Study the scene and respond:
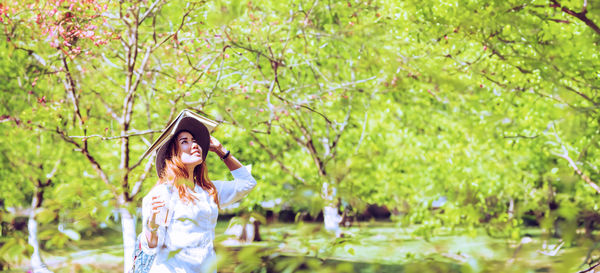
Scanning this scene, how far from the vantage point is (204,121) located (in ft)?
13.2

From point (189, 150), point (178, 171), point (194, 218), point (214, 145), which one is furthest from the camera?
point (214, 145)

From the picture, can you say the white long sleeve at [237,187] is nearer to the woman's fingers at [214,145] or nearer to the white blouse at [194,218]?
the white blouse at [194,218]

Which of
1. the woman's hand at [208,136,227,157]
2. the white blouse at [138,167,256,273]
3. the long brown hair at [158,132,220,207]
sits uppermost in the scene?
the woman's hand at [208,136,227,157]

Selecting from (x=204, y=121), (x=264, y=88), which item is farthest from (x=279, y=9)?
(x=204, y=121)

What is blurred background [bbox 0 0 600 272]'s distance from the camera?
1.82 meters

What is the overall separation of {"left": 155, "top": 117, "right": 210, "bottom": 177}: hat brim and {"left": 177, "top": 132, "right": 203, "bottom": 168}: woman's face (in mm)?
35

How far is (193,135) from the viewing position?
13.7 feet

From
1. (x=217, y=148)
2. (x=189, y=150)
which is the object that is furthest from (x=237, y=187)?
(x=189, y=150)

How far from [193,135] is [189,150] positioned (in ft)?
0.36

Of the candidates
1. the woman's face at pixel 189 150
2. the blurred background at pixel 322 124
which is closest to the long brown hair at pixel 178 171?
the woman's face at pixel 189 150

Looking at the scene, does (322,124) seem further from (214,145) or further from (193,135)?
(193,135)

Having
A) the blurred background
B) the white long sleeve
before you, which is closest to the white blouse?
the white long sleeve

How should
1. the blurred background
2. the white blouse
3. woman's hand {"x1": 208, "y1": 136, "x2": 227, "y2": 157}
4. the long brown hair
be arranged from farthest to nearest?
woman's hand {"x1": 208, "y1": 136, "x2": 227, "y2": 157} < the long brown hair < the white blouse < the blurred background

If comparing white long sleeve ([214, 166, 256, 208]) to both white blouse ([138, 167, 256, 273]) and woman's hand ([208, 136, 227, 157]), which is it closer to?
white blouse ([138, 167, 256, 273])
